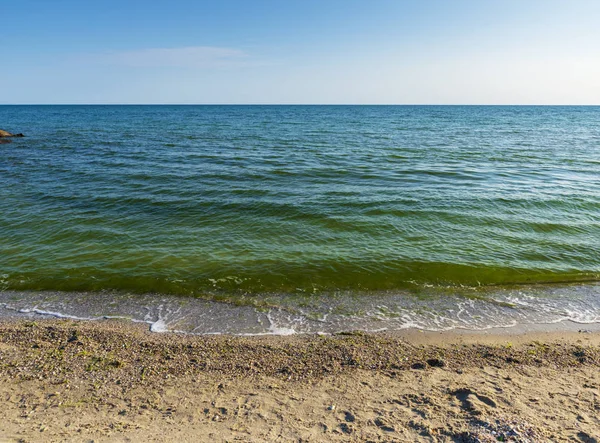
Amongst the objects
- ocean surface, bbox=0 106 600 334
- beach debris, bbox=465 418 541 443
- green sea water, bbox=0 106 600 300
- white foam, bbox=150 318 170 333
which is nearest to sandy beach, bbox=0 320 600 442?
beach debris, bbox=465 418 541 443

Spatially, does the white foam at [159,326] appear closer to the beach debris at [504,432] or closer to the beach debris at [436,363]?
the beach debris at [436,363]

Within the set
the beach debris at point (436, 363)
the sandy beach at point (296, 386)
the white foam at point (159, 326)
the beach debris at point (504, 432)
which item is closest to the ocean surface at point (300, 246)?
the white foam at point (159, 326)

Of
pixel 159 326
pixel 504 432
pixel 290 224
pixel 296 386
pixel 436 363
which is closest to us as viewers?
pixel 504 432

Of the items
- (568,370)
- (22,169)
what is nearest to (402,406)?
(568,370)

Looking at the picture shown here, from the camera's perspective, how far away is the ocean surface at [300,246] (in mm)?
9961

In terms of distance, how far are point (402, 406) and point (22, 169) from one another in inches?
1204

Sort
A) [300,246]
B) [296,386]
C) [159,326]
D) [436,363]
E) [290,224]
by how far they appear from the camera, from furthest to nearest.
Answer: [290,224]
[300,246]
[159,326]
[436,363]
[296,386]

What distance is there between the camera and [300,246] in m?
13.9

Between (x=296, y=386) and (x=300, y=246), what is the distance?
7.46 metres

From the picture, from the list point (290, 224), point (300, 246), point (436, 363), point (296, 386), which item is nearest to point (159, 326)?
point (296, 386)

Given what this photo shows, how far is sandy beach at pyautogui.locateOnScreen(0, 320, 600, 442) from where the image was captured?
5.59 meters

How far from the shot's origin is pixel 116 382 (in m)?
6.71

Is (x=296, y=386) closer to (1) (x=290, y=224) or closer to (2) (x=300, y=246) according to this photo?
(2) (x=300, y=246)

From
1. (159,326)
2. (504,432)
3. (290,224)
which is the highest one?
(290,224)
